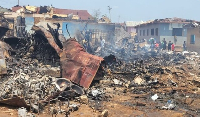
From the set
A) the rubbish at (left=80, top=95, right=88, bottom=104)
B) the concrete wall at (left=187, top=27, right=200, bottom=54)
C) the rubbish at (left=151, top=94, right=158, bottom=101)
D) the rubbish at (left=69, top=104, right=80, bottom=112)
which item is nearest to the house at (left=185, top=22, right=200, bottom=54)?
the concrete wall at (left=187, top=27, right=200, bottom=54)

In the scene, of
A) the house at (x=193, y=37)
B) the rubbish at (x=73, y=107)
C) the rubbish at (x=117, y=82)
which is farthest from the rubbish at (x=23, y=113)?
the house at (x=193, y=37)

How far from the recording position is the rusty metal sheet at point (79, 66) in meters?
9.23

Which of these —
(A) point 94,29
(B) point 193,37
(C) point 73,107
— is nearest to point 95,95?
(C) point 73,107

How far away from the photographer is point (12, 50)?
531 inches

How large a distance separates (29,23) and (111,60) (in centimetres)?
1945

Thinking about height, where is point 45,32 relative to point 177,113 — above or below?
above

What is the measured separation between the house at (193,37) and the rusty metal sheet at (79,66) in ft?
71.6

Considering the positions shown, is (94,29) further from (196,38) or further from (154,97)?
(154,97)

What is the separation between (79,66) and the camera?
9602 millimetres

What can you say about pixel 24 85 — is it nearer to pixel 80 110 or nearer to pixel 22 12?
pixel 80 110

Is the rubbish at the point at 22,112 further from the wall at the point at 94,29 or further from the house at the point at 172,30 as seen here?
the house at the point at 172,30

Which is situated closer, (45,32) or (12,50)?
(45,32)

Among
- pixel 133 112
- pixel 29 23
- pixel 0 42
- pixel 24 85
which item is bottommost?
pixel 133 112

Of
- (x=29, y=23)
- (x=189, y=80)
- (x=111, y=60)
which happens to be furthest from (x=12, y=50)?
(x=29, y=23)
